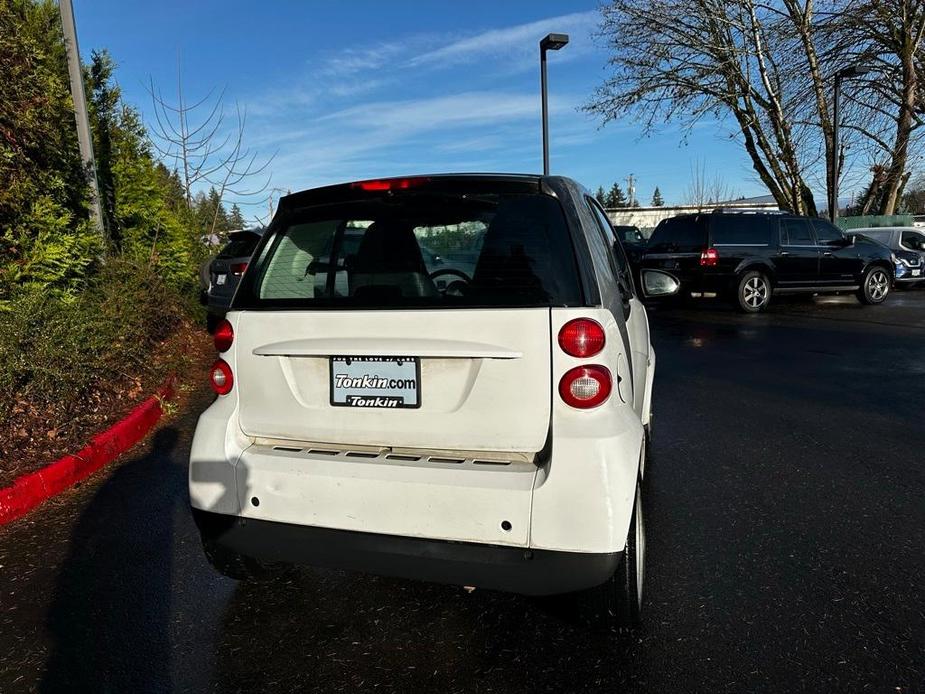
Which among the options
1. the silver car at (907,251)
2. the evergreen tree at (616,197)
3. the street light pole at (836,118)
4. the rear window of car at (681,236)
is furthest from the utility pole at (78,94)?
the evergreen tree at (616,197)

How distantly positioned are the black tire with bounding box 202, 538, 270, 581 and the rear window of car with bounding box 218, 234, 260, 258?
6941 mm

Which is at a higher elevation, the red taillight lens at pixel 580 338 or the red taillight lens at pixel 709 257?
the red taillight lens at pixel 709 257

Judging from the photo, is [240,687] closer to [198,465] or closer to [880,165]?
[198,465]

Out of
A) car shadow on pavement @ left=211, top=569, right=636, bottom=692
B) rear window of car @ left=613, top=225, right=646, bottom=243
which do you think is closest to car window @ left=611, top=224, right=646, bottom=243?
rear window of car @ left=613, top=225, right=646, bottom=243

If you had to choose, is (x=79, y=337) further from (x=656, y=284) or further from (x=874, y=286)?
(x=874, y=286)

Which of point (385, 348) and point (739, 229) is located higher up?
point (739, 229)

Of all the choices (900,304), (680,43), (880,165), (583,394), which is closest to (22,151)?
(583,394)

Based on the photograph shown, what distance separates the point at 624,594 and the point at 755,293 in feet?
37.5

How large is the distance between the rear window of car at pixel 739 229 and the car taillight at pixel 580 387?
1088cm

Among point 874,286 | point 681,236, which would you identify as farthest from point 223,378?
point 874,286

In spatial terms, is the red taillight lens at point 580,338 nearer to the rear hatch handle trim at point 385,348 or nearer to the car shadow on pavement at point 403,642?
the rear hatch handle trim at point 385,348

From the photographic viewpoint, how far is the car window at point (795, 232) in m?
12.4

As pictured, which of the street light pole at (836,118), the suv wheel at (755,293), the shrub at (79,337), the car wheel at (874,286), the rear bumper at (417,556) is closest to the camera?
the rear bumper at (417,556)

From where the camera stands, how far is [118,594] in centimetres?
286
